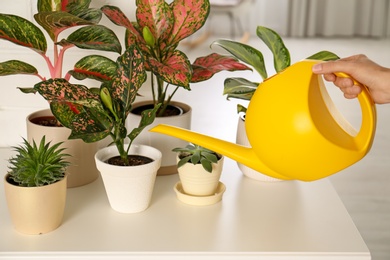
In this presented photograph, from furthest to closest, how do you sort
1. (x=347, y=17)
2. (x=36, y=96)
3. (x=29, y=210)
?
(x=347, y=17), (x=36, y=96), (x=29, y=210)

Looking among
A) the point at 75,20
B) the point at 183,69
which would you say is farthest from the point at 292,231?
the point at 75,20

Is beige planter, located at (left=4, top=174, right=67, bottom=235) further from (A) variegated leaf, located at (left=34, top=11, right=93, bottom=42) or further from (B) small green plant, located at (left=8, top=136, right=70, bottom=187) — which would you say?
(A) variegated leaf, located at (left=34, top=11, right=93, bottom=42)

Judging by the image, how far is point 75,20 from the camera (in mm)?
1217

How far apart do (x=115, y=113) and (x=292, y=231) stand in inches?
14.9

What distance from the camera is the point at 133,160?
126cm

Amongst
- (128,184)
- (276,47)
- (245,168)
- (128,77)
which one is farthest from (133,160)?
(276,47)

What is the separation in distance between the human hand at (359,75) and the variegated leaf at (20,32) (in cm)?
57

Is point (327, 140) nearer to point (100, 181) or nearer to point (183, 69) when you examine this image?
point (183, 69)

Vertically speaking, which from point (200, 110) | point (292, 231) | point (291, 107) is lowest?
point (200, 110)

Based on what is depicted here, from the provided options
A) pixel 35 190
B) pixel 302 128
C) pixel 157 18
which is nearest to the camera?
pixel 302 128

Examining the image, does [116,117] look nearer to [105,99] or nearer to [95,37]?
[105,99]

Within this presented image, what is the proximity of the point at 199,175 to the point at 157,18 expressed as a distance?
12.9 inches

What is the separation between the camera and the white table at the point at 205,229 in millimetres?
1092

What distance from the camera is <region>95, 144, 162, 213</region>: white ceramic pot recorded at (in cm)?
119
